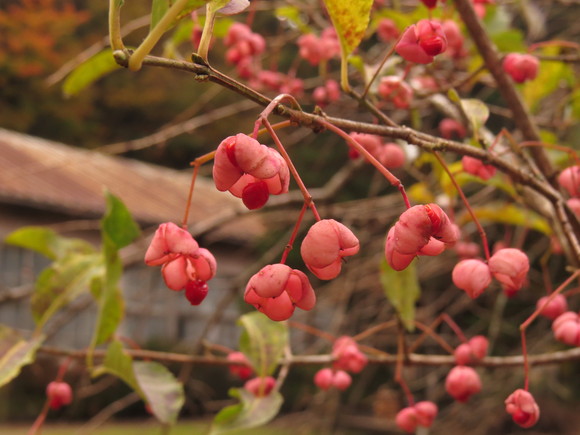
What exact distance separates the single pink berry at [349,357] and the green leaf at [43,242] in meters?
0.54

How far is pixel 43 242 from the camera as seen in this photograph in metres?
1.33

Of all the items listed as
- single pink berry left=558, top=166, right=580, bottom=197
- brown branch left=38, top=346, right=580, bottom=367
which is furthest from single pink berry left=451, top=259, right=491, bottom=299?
brown branch left=38, top=346, right=580, bottom=367

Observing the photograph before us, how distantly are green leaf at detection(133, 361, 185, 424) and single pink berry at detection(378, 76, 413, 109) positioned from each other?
480mm

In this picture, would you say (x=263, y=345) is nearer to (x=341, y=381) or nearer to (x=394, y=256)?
(x=341, y=381)

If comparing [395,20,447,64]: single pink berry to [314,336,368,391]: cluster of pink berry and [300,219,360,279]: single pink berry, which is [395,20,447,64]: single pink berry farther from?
[314,336,368,391]: cluster of pink berry

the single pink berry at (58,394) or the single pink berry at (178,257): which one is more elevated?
the single pink berry at (178,257)

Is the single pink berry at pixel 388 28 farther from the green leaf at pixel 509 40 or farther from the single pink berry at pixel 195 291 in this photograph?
the single pink berry at pixel 195 291

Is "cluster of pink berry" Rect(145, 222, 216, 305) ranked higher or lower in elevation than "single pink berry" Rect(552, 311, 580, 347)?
higher

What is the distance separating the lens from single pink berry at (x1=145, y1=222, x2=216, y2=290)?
24.0 inches

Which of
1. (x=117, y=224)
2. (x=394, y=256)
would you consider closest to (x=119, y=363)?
(x=117, y=224)

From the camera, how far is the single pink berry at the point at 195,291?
0.63 m

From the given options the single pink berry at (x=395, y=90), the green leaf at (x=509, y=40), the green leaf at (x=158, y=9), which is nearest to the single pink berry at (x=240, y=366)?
the single pink berry at (x=395, y=90)

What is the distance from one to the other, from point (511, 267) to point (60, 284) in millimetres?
744

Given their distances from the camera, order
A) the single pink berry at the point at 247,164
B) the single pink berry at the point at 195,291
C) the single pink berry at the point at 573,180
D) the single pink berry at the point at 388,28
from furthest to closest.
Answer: the single pink berry at the point at 388,28, the single pink berry at the point at 573,180, the single pink berry at the point at 195,291, the single pink berry at the point at 247,164
